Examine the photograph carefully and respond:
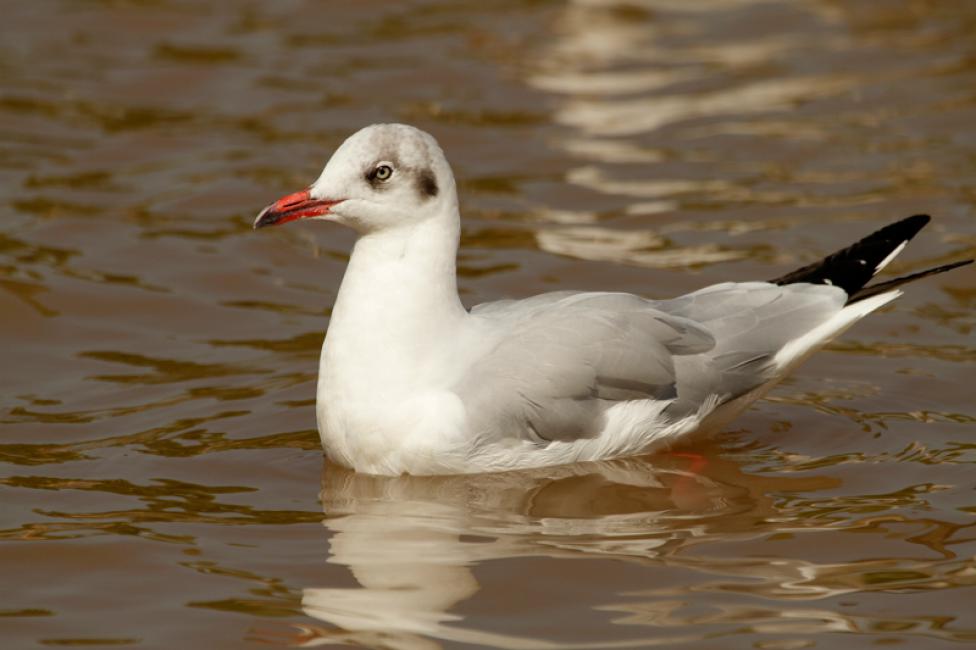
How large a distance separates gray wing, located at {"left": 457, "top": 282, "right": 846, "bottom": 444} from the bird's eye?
2.30 ft

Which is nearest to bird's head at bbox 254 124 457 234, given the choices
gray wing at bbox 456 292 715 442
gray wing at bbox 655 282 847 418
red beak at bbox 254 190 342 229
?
red beak at bbox 254 190 342 229

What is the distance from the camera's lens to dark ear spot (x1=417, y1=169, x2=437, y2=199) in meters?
6.31

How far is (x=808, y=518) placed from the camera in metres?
6.00

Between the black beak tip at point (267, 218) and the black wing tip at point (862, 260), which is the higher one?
the black beak tip at point (267, 218)

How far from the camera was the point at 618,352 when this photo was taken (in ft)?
21.0

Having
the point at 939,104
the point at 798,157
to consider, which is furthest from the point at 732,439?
the point at 939,104

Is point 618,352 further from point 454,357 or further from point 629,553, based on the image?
point 629,553

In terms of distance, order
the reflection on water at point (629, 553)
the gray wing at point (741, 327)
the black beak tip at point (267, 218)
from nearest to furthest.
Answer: the reflection on water at point (629, 553) < the black beak tip at point (267, 218) < the gray wing at point (741, 327)

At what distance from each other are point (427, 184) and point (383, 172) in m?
0.17

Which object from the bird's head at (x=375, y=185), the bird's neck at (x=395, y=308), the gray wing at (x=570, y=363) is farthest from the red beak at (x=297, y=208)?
the gray wing at (x=570, y=363)

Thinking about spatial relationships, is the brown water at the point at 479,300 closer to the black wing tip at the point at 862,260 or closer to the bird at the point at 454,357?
the bird at the point at 454,357

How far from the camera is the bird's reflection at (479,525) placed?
5191 mm

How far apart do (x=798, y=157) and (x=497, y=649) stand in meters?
6.66

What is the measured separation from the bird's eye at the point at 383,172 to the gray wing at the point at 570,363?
69 cm
